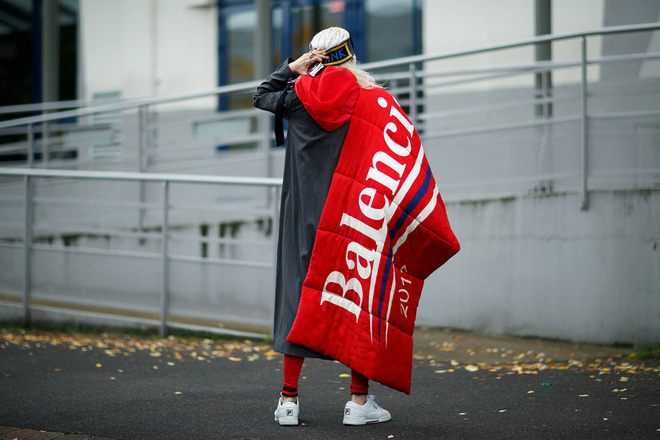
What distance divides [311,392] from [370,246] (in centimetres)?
121

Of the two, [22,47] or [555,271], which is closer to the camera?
[555,271]

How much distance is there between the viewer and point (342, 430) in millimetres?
3414

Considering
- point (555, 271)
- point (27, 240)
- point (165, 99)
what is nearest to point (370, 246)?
point (555, 271)

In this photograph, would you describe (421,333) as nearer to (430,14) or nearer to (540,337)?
(540,337)

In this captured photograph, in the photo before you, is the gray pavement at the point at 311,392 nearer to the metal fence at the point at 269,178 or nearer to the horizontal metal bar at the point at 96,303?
the horizontal metal bar at the point at 96,303

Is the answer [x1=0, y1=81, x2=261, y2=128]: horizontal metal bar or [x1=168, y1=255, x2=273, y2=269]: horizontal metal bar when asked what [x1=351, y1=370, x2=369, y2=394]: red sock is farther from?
[x1=0, y1=81, x2=261, y2=128]: horizontal metal bar

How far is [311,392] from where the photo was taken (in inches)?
167

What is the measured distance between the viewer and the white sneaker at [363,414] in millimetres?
3463

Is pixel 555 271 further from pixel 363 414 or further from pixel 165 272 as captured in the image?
pixel 165 272

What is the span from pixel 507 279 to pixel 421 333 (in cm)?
80

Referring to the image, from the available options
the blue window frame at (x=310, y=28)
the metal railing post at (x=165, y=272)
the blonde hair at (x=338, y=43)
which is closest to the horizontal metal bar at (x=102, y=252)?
the metal railing post at (x=165, y=272)

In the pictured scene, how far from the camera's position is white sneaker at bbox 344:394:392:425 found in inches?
136

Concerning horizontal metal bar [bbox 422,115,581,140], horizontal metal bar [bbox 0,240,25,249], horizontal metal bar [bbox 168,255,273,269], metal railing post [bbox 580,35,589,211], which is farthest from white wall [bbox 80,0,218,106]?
metal railing post [bbox 580,35,589,211]

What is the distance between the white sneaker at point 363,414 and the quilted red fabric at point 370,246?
18 cm
